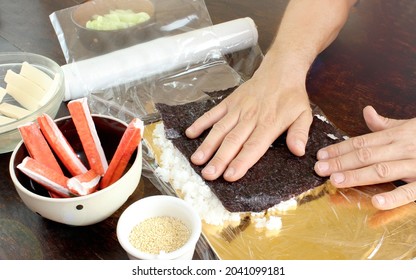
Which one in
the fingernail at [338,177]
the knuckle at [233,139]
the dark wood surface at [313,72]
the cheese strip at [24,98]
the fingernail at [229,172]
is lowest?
the dark wood surface at [313,72]

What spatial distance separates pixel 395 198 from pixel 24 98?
0.82m

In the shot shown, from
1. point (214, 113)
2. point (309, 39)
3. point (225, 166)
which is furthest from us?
point (309, 39)

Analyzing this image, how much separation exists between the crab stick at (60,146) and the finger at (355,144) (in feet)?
1.57

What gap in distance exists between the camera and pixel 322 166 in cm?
95

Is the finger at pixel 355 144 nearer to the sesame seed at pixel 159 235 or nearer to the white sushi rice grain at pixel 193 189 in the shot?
the white sushi rice grain at pixel 193 189

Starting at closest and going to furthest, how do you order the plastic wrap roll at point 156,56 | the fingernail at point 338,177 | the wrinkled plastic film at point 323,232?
the wrinkled plastic film at point 323,232 → the fingernail at point 338,177 → the plastic wrap roll at point 156,56

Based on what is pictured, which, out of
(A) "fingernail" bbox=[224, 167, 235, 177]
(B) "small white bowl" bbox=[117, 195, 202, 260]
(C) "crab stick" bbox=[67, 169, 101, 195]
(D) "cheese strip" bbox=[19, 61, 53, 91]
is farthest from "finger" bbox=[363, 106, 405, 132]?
(D) "cheese strip" bbox=[19, 61, 53, 91]

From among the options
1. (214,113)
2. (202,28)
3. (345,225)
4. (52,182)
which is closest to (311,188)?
(345,225)

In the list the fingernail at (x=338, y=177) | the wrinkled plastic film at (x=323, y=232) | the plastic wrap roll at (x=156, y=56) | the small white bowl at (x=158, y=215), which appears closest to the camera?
the small white bowl at (x=158, y=215)

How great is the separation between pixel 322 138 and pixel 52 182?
56 centimetres

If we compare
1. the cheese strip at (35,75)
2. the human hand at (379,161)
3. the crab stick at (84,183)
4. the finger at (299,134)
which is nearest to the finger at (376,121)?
the human hand at (379,161)

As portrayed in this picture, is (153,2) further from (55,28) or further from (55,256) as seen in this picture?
(55,256)

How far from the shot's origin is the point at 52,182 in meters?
0.80

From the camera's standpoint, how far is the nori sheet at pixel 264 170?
35.1 inches
